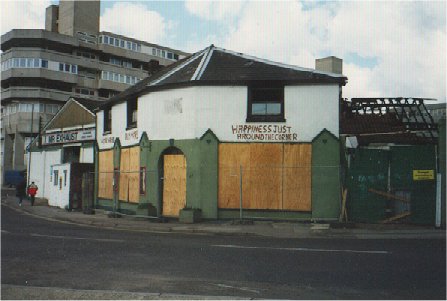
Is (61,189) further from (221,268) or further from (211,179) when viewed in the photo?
(221,268)

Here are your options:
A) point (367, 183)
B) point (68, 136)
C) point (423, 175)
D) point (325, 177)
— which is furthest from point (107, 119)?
point (423, 175)

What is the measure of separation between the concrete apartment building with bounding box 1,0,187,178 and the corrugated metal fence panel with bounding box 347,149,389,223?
43.2 m

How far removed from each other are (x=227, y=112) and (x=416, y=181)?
8.12 meters

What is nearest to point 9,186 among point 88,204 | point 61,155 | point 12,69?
point 12,69

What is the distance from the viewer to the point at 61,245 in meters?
12.2

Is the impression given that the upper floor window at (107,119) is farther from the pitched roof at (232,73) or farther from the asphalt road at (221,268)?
the asphalt road at (221,268)

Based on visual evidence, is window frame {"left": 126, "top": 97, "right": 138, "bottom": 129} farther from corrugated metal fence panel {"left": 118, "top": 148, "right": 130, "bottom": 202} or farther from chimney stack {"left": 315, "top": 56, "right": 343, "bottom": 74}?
chimney stack {"left": 315, "top": 56, "right": 343, "bottom": 74}

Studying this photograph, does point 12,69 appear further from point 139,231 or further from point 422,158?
point 422,158

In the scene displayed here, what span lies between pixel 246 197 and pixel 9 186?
5030 cm

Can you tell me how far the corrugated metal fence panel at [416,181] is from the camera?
57.8 ft

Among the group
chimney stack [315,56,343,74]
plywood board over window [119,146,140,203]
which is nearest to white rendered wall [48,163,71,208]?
plywood board over window [119,146,140,203]

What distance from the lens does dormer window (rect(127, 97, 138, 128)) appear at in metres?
23.8

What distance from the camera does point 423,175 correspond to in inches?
698

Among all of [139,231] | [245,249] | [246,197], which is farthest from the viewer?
[246,197]
